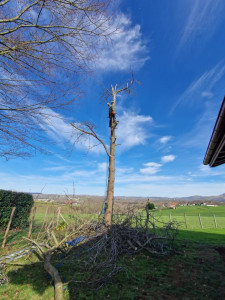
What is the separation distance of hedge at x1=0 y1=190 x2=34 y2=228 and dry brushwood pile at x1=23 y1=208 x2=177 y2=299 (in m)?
5.58

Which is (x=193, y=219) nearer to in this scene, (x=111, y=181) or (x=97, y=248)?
(x=111, y=181)

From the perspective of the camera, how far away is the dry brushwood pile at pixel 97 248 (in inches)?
180

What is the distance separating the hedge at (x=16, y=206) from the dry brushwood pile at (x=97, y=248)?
18.3ft

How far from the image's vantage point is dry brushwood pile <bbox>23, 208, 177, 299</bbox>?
457cm

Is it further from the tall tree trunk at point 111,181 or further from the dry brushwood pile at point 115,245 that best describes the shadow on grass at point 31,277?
the tall tree trunk at point 111,181

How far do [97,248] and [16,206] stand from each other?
869cm

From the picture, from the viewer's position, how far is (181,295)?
12.3 ft

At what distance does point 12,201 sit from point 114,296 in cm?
1020

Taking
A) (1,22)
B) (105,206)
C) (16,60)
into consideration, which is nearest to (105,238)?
(105,206)

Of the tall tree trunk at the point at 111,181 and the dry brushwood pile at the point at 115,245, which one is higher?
the tall tree trunk at the point at 111,181

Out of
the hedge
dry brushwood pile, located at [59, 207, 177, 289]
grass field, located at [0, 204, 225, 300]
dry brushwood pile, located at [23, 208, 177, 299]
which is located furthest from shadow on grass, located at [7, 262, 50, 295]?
the hedge

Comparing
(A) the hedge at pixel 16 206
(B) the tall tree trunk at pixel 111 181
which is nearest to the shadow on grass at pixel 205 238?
(B) the tall tree trunk at pixel 111 181

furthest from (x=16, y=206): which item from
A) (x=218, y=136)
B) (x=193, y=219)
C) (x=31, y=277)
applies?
(x=193, y=219)

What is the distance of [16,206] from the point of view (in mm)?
11680
